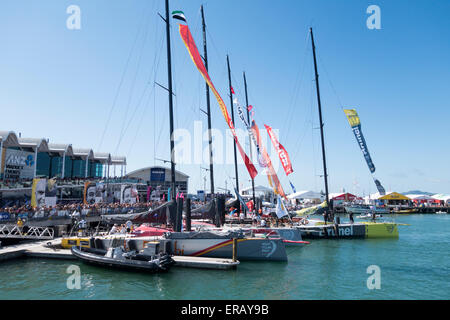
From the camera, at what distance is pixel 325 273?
1667 cm

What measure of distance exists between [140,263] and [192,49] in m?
15.3

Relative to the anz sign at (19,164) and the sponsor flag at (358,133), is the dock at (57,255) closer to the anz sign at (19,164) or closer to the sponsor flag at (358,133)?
the sponsor flag at (358,133)

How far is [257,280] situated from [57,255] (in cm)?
1408

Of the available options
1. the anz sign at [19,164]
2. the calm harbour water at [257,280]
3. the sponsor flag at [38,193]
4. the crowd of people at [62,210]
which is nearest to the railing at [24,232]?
the crowd of people at [62,210]

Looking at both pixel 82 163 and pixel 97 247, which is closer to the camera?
pixel 97 247

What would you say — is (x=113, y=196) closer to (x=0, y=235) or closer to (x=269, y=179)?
(x=0, y=235)

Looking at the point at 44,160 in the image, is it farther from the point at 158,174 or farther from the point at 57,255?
the point at 57,255

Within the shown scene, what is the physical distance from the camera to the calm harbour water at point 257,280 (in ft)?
43.4

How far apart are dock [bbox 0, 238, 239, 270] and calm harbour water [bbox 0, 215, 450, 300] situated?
0.51 metres

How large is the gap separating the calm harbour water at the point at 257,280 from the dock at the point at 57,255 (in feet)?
1.67

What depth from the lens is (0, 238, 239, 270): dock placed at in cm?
1703

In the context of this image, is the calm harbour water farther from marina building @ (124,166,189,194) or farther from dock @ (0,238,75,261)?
marina building @ (124,166,189,194)

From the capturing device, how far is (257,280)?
15.2 m
